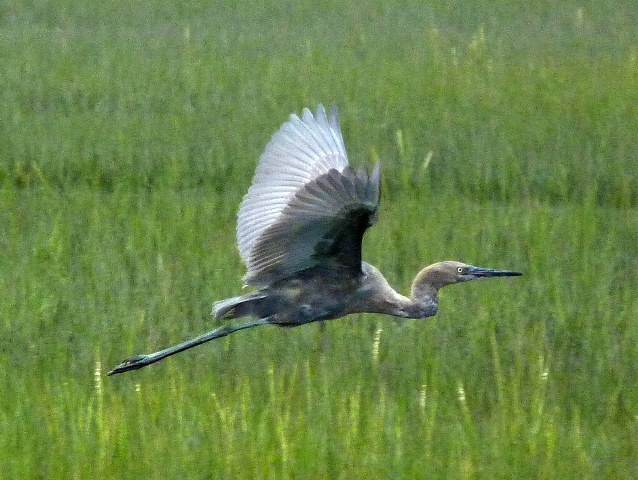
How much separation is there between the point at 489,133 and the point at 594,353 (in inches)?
129

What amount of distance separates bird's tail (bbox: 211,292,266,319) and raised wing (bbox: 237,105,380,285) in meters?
0.05

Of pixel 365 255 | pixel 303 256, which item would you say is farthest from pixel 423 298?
pixel 365 255

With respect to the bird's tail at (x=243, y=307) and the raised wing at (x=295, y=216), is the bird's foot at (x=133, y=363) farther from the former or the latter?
the raised wing at (x=295, y=216)

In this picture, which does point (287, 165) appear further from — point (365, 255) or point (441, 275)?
point (365, 255)

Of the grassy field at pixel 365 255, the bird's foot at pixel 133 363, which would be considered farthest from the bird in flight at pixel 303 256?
the grassy field at pixel 365 255

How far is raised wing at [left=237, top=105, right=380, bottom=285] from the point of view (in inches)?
149

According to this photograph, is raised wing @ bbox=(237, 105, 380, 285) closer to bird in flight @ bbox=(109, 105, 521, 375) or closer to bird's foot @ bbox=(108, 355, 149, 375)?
bird in flight @ bbox=(109, 105, 521, 375)

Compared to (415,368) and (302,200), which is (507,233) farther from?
(302,200)

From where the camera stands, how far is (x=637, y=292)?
500cm

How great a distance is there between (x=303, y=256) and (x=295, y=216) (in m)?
0.28

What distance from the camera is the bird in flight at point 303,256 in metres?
3.85

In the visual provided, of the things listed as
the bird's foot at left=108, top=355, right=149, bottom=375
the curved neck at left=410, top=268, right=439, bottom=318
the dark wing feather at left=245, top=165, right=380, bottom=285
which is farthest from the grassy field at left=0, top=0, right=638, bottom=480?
the dark wing feather at left=245, top=165, right=380, bottom=285

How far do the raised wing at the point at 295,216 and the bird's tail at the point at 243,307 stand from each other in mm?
46

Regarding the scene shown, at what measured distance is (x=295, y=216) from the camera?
375cm
